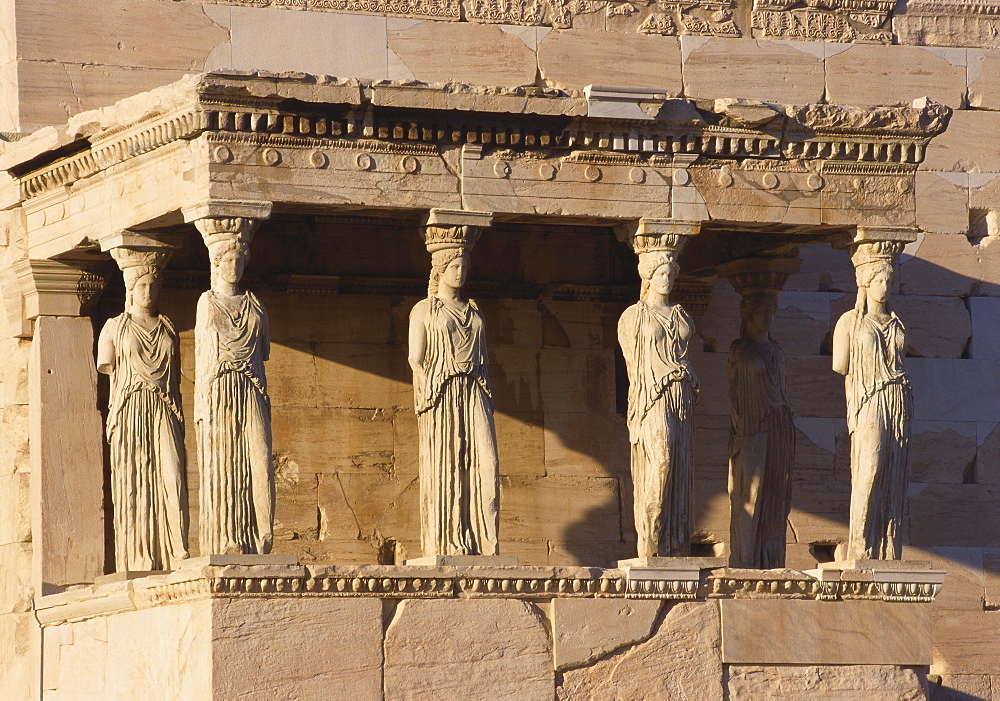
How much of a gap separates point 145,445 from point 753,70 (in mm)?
4855

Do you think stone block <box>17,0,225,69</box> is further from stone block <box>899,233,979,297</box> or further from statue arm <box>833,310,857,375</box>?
stone block <box>899,233,979,297</box>

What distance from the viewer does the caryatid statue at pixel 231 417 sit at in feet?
38.3

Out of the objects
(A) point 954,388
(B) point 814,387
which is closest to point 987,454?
(A) point 954,388

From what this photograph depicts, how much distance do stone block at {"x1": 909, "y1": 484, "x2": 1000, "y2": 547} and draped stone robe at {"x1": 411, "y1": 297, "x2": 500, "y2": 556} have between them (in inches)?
161

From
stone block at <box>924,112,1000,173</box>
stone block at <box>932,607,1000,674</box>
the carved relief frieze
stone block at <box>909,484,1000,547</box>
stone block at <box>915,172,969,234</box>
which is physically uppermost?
the carved relief frieze

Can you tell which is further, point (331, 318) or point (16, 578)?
point (331, 318)

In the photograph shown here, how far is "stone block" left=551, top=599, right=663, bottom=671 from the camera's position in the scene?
39.3 feet

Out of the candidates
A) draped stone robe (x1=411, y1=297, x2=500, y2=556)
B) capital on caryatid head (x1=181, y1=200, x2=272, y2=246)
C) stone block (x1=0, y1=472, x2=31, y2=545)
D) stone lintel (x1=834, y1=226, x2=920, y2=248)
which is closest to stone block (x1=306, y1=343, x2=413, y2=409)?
stone block (x1=0, y1=472, x2=31, y2=545)

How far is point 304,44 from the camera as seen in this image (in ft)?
46.2

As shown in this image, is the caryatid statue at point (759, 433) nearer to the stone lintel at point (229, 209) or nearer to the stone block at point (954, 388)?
Answer: the stone block at point (954, 388)

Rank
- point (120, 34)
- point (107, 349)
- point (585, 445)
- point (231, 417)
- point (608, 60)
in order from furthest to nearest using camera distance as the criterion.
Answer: point (608, 60), point (585, 445), point (120, 34), point (107, 349), point (231, 417)

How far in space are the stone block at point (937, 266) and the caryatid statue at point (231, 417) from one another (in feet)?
17.3

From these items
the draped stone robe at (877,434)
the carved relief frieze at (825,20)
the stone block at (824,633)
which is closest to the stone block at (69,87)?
the carved relief frieze at (825,20)

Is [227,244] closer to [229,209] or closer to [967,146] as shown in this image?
[229,209]
